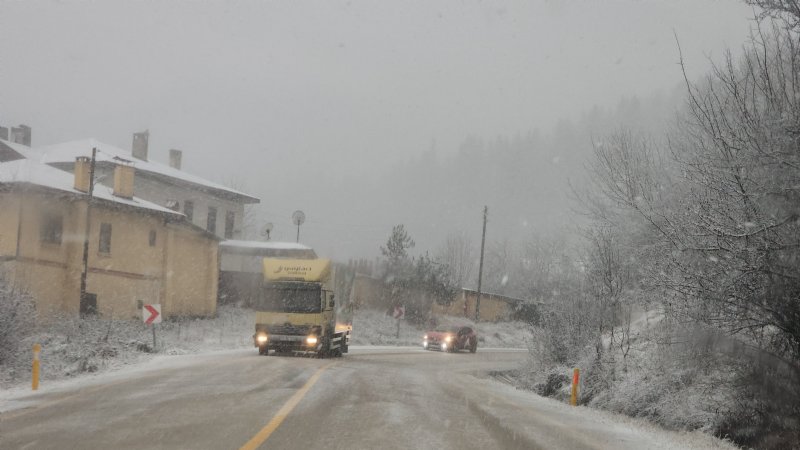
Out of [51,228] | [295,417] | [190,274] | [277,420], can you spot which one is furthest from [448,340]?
[277,420]

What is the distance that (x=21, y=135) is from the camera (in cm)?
4988

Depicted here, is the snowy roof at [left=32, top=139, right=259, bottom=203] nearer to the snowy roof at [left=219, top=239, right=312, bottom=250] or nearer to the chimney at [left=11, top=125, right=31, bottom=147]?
the chimney at [left=11, top=125, right=31, bottom=147]

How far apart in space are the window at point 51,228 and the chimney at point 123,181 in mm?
4719

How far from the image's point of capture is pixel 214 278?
4225cm

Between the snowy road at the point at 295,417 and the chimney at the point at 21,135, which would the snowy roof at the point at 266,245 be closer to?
the chimney at the point at 21,135

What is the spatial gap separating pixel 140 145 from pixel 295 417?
47.2 metres

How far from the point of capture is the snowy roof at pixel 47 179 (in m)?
30.7

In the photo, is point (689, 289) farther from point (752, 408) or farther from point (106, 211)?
point (106, 211)

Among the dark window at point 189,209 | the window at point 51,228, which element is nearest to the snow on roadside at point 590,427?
the window at point 51,228

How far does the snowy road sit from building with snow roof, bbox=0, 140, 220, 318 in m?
17.4

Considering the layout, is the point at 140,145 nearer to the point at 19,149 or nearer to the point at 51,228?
the point at 19,149

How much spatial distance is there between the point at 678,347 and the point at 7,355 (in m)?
14.8

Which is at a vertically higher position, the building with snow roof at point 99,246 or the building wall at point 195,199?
the building wall at point 195,199

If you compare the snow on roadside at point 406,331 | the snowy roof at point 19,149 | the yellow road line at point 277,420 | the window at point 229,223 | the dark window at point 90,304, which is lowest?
the snow on roadside at point 406,331
